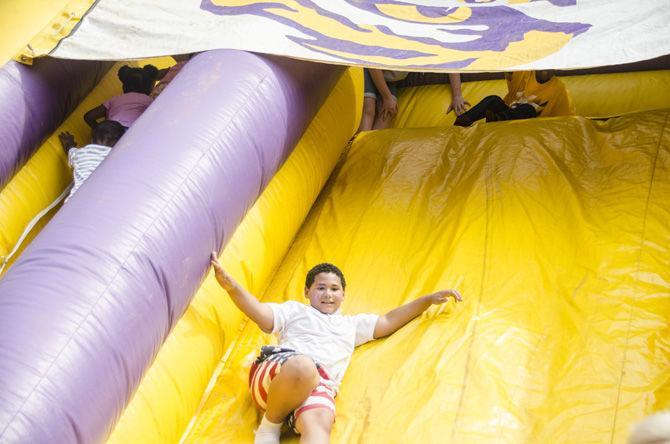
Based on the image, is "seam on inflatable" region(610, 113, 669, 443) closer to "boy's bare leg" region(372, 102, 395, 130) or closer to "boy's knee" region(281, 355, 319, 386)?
"boy's knee" region(281, 355, 319, 386)

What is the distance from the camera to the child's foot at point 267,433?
168cm

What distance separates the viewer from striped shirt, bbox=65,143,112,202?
232cm

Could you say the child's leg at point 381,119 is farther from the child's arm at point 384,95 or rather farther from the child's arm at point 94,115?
the child's arm at point 94,115

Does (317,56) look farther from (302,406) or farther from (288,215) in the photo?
(302,406)

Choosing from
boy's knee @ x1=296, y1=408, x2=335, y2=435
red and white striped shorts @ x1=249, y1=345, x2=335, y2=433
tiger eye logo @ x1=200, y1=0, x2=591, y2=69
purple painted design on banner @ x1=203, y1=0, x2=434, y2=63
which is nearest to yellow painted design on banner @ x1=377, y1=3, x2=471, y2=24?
tiger eye logo @ x1=200, y1=0, x2=591, y2=69

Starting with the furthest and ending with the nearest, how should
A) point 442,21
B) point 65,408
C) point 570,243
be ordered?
point 442,21
point 570,243
point 65,408

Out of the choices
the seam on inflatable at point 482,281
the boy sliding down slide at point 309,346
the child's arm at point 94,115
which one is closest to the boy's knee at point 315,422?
the boy sliding down slide at point 309,346

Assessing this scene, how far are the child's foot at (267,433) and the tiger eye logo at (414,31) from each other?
3.58 ft

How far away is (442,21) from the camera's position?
2.65 metres

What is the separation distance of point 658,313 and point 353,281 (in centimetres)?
85

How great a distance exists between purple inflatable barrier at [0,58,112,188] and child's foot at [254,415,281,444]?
1.20m

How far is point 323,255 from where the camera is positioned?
2.33 metres

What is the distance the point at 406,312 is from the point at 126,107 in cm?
134

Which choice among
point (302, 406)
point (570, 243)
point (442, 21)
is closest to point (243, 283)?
point (302, 406)
